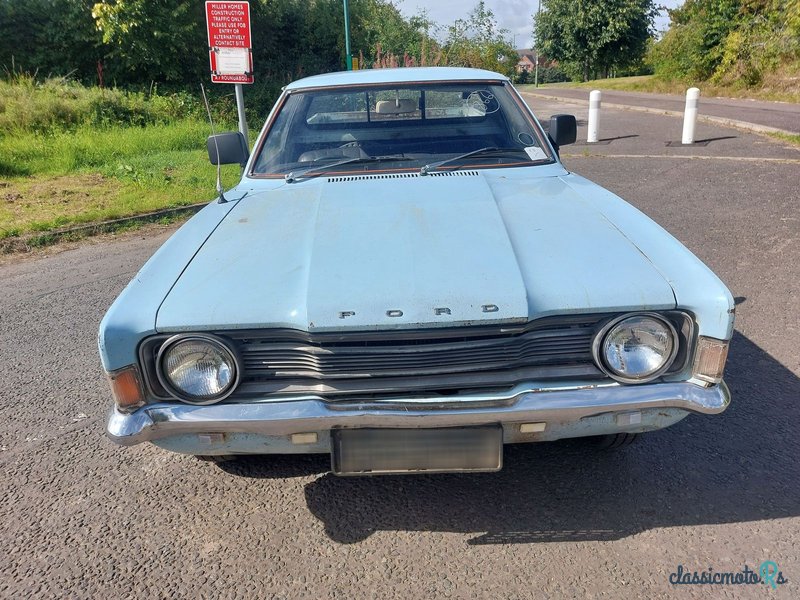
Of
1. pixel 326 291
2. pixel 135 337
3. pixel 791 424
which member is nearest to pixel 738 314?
pixel 791 424

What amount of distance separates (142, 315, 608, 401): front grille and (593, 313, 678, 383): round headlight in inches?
1.9

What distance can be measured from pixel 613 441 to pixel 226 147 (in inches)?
106

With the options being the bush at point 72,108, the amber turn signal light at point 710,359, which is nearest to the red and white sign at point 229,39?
the bush at point 72,108

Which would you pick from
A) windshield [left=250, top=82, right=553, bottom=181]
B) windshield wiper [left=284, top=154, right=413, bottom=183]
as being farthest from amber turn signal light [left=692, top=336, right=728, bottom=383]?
windshield wiper [left=284, top=154, right=413, bottom=183]

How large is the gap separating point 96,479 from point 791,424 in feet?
10.7

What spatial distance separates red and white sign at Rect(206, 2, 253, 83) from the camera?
790 cm

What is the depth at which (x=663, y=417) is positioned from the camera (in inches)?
89.4

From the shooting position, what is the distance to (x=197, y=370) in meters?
2.20

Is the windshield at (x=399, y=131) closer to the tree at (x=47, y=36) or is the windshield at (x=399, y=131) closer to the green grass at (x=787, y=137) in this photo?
the green grass at (x=787, y=137)

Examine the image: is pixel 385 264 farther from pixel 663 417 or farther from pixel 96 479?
pixel 96 479

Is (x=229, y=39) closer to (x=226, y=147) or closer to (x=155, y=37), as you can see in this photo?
(x=226, y=147)

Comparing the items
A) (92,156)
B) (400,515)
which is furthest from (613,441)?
(92,156)

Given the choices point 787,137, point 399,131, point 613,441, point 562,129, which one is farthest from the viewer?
point 787,137

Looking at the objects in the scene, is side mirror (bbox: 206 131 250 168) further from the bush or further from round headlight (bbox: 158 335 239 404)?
the bush
